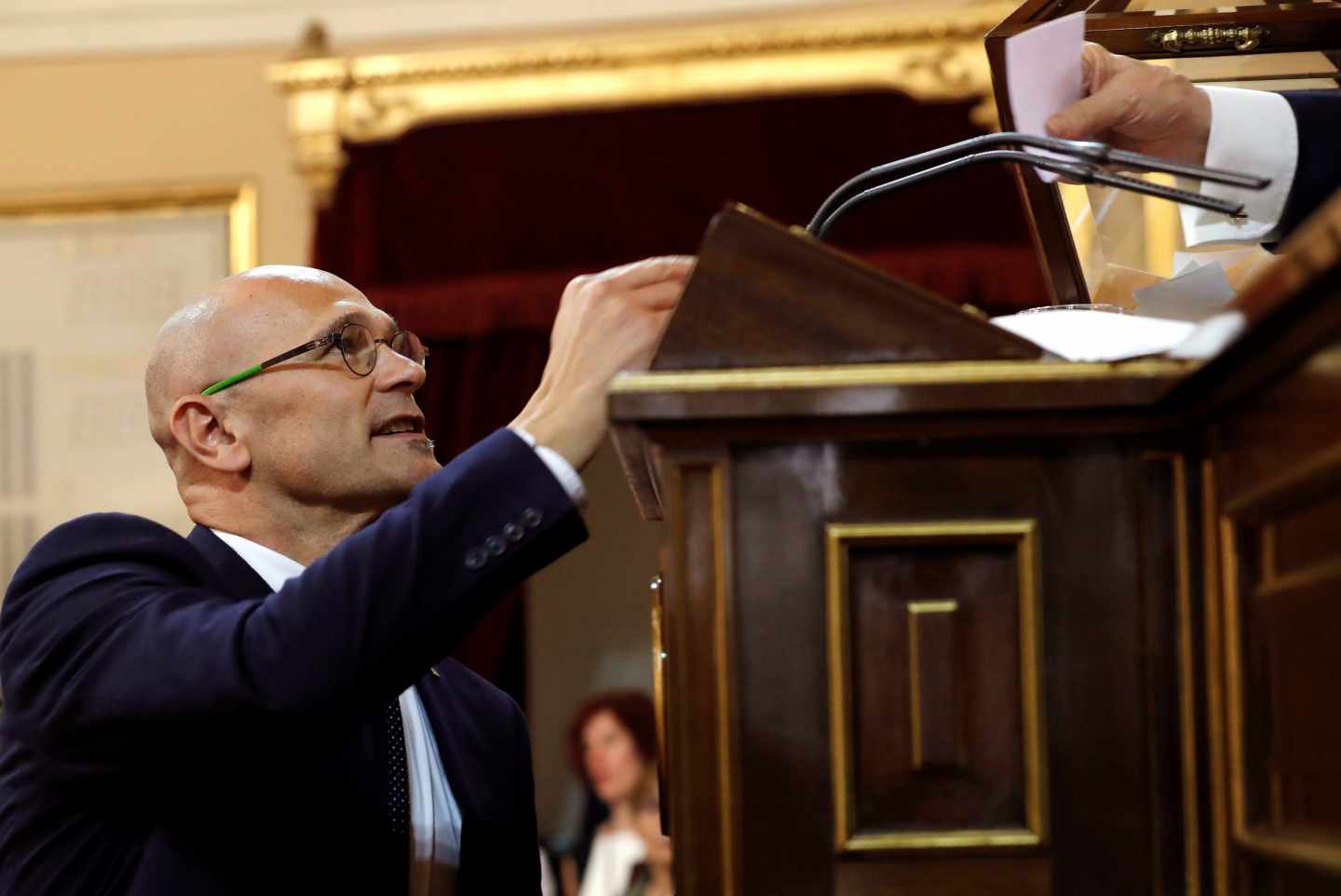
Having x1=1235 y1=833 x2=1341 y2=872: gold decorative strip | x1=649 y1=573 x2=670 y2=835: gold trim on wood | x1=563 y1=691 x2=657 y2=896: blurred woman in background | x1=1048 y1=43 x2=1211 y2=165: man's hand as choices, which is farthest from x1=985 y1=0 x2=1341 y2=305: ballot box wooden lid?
x1=563 y1=691 x2=657 y2=896: blurred woman in background

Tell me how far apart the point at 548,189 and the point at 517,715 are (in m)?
3.10

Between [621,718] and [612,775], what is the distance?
17 cm

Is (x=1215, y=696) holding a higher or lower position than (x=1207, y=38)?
lower

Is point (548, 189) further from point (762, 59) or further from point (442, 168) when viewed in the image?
point (762, 59)

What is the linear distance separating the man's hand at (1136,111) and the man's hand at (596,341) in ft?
0.98

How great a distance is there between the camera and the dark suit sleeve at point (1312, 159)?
1.13 metres

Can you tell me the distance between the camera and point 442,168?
4.70 m

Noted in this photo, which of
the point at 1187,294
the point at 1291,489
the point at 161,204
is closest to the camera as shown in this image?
the point at 1291,489

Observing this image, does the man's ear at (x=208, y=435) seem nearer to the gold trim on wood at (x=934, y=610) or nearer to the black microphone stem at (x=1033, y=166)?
the black microphone stem at (x=1033, y=166)

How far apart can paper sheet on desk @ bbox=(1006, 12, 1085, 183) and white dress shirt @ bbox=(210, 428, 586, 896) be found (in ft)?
2.43

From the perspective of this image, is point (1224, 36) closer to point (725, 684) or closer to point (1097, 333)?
point (1097, 333)

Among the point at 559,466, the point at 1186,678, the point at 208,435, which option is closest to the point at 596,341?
the point at 559,466

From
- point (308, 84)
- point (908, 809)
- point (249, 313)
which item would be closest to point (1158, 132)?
point (908, 809)

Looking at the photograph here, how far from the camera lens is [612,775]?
4.56m
